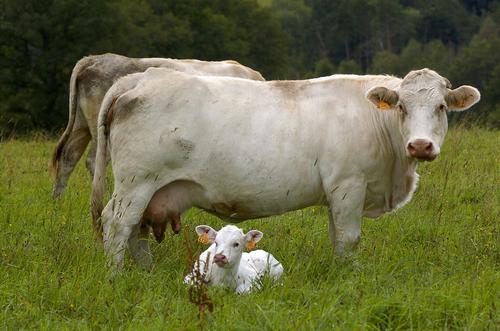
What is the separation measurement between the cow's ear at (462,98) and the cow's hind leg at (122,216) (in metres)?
2.59

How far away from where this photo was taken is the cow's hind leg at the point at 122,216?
7246 mm

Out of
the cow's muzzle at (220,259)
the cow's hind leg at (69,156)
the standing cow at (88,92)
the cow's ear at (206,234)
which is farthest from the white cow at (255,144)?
the standing cow at (88,92)

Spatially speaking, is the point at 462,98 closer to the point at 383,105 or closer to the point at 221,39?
the point at 383,105

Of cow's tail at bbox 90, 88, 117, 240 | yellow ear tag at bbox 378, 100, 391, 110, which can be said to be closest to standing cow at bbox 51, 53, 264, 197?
cow's tail at bbox 90, 88, 117, 240

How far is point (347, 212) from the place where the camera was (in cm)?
736

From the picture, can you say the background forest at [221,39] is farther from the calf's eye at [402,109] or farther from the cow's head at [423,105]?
the calf's eye at [402,109]

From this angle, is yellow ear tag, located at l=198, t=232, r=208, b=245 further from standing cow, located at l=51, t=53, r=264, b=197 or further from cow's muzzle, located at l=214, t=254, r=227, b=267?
standing cow, located at l=51, t=53, r=264, b=197

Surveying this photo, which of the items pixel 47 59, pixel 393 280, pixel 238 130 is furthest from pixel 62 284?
pixel 47 59

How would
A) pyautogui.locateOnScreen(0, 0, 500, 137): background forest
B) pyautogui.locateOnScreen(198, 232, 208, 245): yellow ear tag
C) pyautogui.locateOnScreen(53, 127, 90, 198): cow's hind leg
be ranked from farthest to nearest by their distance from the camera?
pyautogui.locateOnScreen(0, 0, 500, 137): background forest, pyautogui.locateOnScreen(53, 127, 90, 198): cow's hind leg, pyautogui.locateOnScreen(198, 232, 208, 245): yellow ear tag

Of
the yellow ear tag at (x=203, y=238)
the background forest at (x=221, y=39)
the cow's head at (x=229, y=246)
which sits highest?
the cow's head at (x=229, y=246)

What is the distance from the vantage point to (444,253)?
7.71m

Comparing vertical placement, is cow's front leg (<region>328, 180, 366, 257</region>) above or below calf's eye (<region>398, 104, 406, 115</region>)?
below

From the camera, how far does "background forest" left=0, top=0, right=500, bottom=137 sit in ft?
136

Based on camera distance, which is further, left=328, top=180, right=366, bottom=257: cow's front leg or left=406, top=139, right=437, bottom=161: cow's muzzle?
left=328, top=180, right=366, bottom=257: cow's front leg
